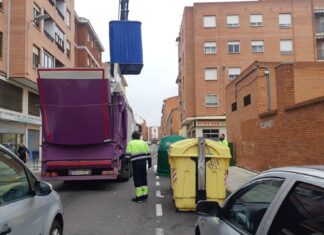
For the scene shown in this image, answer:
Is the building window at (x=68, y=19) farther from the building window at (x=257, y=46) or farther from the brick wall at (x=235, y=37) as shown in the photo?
the building window at (x=257, y=46)

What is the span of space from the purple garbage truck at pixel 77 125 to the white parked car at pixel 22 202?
23.6 feet

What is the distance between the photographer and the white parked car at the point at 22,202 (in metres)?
3.44

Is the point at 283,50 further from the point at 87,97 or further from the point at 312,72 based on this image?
the point at 87,97

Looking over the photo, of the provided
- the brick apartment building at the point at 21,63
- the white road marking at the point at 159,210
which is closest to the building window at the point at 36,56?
the brick apartment building at the point at 21,63

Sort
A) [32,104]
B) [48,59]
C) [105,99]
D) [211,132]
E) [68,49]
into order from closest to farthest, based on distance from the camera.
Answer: [105,99] < [32,104] < [48,59] < [68,49] < [211,132]

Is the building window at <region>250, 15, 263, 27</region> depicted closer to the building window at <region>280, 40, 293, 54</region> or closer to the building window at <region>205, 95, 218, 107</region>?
the building window at <region>280, 40, 293, 54</region>

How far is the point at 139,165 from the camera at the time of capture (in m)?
10.6

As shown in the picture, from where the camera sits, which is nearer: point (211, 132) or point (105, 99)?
point (105, 99)

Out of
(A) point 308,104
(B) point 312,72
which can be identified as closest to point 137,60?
(B) point 312,72

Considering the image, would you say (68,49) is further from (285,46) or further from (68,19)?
(285,46)

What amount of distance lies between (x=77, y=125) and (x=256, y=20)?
38774 millimetres

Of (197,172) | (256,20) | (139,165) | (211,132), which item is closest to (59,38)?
(211,132)

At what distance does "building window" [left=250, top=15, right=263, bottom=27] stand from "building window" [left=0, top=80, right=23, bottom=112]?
2863 cm

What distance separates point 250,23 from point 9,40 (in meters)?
29.5
